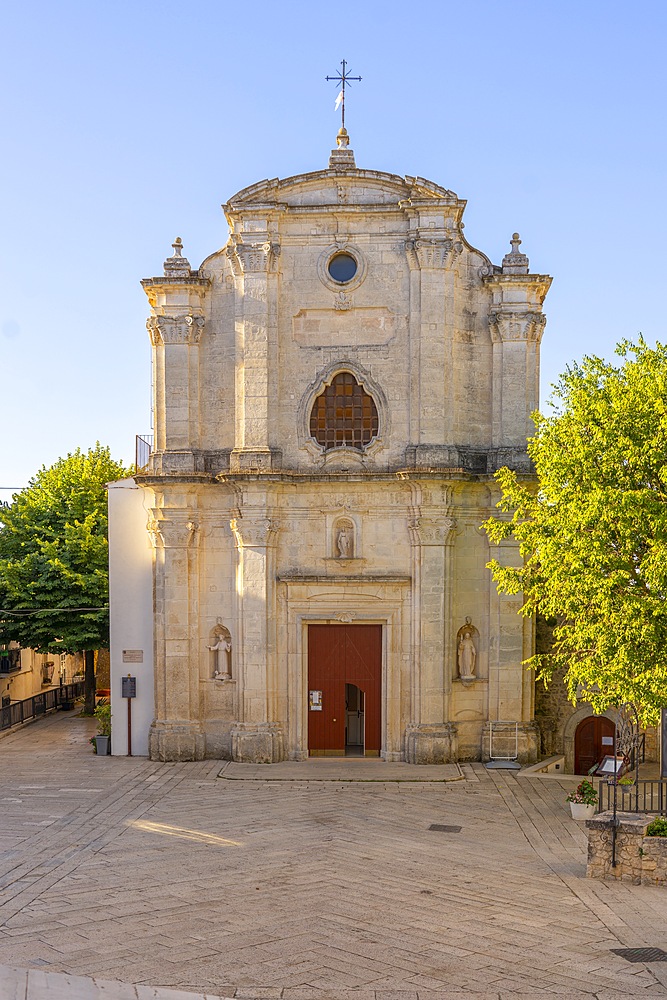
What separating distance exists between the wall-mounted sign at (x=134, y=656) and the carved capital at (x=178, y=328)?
9163mm

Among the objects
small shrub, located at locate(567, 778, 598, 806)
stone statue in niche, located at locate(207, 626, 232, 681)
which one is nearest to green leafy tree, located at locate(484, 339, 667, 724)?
small shrub, located at locate(567, 778, 598, 806)

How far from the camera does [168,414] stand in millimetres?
29438

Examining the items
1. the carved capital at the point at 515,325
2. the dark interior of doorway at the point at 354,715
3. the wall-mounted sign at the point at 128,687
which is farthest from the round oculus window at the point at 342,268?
the wall-mounted sign at the point at 128,687

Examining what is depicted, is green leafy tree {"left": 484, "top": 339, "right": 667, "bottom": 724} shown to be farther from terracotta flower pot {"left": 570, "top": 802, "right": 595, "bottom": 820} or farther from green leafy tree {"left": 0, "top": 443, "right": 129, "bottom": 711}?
green leafy tree {"left": 0, "top": 443, "right": 129, "bottom": 711}

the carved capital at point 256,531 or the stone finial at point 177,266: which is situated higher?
the stone finial at point 177,266

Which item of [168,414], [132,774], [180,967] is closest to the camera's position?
[180,967]

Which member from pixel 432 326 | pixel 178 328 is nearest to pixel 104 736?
pixel 178 328

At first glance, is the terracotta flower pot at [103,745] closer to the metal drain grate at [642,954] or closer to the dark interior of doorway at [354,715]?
the dark interior of doorway at [354,715]

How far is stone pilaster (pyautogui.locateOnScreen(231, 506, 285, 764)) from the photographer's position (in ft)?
91.5

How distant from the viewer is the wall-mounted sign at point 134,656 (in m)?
29.8

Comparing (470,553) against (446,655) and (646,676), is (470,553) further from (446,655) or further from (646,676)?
(646,676)

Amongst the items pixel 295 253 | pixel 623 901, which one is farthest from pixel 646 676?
pixel 295 253

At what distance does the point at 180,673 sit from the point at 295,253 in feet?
40.9

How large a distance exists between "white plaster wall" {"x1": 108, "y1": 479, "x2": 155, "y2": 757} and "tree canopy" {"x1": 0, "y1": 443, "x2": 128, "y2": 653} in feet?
21.6
